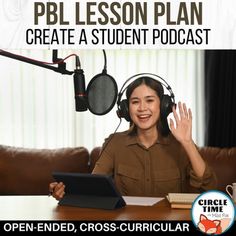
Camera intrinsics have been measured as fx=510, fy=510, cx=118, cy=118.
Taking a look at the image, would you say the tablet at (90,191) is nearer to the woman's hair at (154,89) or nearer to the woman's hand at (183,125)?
the woman's hand at (183,125)

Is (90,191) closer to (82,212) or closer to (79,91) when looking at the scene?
(82,212)

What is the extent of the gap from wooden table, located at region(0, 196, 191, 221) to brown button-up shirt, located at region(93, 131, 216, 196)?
371mm

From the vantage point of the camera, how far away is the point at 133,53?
12.6 ft

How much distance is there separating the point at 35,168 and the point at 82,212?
1585 mm

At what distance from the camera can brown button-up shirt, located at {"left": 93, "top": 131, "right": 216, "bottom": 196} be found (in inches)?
91.0

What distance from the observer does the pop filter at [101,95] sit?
1.88 meters

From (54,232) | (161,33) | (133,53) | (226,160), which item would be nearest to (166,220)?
(54,232)

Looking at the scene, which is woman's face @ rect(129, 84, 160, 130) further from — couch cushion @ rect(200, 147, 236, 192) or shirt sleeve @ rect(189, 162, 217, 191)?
couch cushion @ rect(200, 147, 236, 192)

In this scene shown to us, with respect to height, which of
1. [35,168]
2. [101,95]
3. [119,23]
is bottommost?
[35,168]

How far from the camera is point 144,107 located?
2.37 metres

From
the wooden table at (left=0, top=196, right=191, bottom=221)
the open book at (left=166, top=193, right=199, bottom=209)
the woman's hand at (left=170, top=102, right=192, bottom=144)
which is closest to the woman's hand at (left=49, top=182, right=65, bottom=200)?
the wooden table at (left=0, top=196, right=191, bottom=221)

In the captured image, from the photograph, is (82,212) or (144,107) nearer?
(82,212)

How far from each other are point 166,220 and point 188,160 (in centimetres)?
74

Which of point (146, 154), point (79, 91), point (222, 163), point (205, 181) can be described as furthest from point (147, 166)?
point (222, 163)
